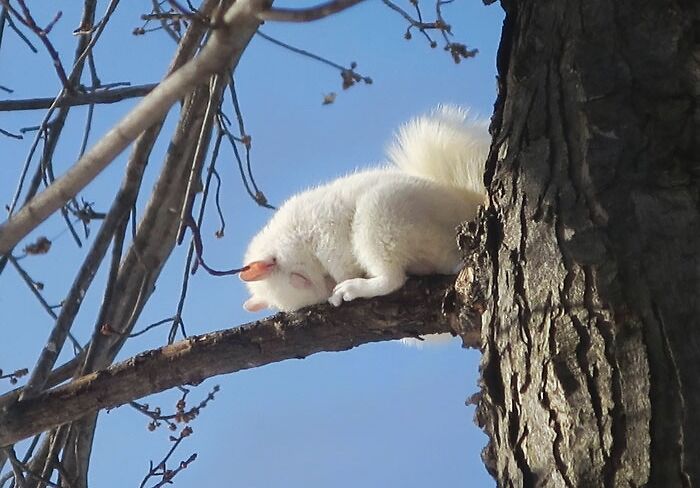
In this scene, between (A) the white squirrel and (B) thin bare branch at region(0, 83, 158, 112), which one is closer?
(A) the white squirrel

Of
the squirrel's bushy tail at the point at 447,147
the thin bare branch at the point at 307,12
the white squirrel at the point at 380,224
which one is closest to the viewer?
the thin bare branch at the point at 307,12

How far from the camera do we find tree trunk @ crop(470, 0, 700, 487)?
3.48 ft

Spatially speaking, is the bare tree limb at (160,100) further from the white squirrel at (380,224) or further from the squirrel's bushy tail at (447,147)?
the squirrel's bushy tail at (447,147)

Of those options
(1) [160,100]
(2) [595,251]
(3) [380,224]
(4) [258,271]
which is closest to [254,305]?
(4) [258,271]

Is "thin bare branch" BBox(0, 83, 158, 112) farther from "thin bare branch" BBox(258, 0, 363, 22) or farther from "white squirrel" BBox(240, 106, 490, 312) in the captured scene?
"thin bare branch" BBox(258, 0, 363, 22)

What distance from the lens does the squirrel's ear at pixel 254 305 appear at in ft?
6.91

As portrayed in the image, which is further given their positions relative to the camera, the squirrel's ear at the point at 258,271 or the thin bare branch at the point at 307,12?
the squirrel's ear at the point at 258,271

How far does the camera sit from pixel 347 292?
5.29 ft

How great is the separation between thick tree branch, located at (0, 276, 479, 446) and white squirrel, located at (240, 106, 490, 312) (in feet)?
0.17

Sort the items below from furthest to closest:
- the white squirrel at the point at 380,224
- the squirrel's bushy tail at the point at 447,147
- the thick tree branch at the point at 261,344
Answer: the squirrel's bushy tail at the point at 447,147
the white squirrel at the point at 380,224
the thick tree branch at the point at 261,344

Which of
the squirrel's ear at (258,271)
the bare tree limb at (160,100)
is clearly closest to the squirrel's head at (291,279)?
the squirrel's ear at (258,271)

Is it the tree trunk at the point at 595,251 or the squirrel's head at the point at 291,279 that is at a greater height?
the squirrel's head at the point at 291,279

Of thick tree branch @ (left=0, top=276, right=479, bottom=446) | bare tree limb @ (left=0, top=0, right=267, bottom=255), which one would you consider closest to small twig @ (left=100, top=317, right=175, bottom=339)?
thick tree branch @ (left=0, top=276, right=479, bottom=446)

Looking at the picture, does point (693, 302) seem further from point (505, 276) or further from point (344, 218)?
point (344, 218)
